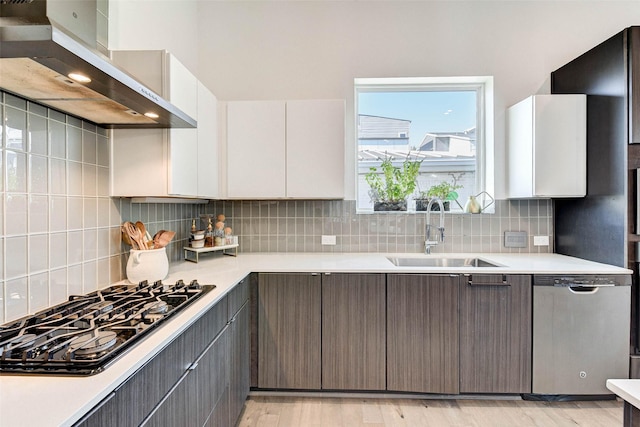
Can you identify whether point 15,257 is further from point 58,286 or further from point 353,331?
point 353,331

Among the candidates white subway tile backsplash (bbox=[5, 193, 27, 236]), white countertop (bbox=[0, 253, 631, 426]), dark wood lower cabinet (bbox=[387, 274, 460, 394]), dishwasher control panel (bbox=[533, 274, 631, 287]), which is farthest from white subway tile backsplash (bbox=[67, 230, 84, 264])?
dishwasher control panel (bbox=[533, 274, 631, 287])

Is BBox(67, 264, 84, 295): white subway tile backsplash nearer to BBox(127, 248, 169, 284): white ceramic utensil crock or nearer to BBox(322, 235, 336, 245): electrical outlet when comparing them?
BBox(127, 248, 169, 284): white ceramic utensil crock

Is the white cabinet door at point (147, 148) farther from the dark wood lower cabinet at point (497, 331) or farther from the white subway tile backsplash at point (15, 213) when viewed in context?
the dark wood lower cabinet at point (497, 331)

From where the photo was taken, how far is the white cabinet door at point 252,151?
257 centimetres

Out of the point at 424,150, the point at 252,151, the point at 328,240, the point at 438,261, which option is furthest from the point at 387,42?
the point at 438,261

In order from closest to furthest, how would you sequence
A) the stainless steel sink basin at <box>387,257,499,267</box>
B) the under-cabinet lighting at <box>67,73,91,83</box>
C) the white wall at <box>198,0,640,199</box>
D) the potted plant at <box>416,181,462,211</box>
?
the under-cabinet lighting at <box>67,73,91,83</box>
the stainless steel sink basin at <box>387,257,499,267</box>
the white wall at <box>198,0,640,199</box>
the potted plant at <box>416,181,462,211</box>

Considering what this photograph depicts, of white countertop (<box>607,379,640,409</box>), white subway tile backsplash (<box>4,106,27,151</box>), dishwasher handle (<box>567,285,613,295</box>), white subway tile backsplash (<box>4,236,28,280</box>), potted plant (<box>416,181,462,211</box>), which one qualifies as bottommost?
dishwasher handle (<box>567,285,613,295</box>)

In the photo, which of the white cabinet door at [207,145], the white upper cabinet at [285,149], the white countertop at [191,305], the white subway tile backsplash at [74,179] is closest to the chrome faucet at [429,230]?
the white countertop at [191,305]

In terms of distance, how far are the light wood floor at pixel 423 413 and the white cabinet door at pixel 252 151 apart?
1416 millimetres

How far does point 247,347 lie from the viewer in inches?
85.0

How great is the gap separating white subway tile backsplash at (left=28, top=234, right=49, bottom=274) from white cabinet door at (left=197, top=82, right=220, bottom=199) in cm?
88

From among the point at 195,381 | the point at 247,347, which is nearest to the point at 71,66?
the point at 195,381

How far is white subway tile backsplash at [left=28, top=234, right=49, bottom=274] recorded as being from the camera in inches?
52.5

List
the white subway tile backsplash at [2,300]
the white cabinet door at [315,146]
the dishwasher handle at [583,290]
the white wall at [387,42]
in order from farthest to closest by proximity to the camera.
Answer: the white wall at [387,42] → the white cabinet door at [315,146] → the dishwasher handle at [583,290] → the white subway tile backsplash at [2,300]
